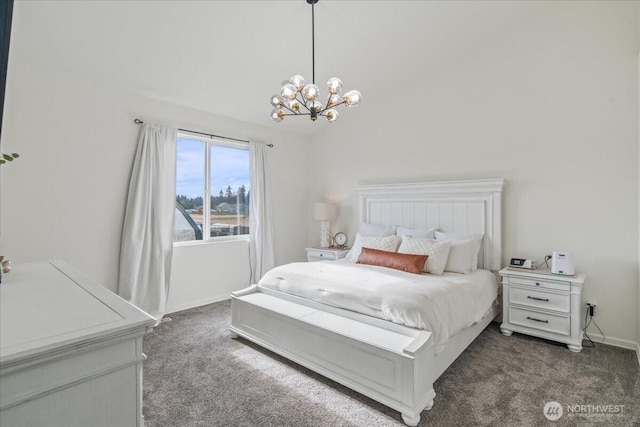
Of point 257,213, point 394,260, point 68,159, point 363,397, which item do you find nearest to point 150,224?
point 68,159

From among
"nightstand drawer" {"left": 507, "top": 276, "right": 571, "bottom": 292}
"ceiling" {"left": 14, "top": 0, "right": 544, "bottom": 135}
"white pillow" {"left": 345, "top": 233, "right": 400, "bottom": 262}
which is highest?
"ceiling" {"left": 14, "top": 0, "right": 544, "bottom": 135}

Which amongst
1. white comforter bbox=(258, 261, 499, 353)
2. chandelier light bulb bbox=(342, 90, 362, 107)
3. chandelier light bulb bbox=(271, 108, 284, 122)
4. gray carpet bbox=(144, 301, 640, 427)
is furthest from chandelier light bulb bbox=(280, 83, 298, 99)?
gray carpet bbox=(144, 301, 640, 427)

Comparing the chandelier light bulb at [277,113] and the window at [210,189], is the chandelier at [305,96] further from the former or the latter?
→ the window at [210,189]

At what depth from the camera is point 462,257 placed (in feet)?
10.7

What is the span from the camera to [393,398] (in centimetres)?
194

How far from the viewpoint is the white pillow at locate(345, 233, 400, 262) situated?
3.68 metres

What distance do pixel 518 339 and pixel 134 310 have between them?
337 centimetres

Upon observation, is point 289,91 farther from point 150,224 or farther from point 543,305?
point 543,305

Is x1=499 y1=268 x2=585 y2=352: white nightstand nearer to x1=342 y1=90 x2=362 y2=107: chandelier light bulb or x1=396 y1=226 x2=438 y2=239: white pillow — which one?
x1=396 y1=226 x2=438 y2=239: white pillow

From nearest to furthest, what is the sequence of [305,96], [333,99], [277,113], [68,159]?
1. [305,96]
2. [333,99]
3. [277,113]
4. [68,159]

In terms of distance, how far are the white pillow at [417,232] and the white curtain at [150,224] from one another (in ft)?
9.27

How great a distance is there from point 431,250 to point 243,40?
9.31 feet

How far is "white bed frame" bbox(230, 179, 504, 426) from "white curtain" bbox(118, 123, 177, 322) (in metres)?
1.17

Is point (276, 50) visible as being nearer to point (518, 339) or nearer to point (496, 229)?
point (496, 229)
